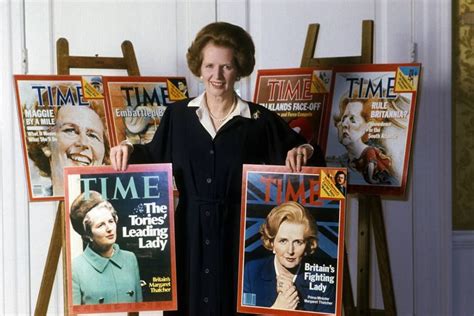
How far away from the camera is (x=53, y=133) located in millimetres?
2785

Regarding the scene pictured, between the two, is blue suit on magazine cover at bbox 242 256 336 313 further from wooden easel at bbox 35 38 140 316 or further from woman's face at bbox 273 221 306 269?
wooden easel at bbox 35 38 140 316

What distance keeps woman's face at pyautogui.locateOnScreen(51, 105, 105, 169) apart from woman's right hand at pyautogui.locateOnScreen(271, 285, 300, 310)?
3.17ft

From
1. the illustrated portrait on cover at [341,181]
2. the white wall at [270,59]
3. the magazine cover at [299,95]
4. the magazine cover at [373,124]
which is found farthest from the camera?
the white wall at [270,59]

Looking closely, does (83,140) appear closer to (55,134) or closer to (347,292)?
(55,134)

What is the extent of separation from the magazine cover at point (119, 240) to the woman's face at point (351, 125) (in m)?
0.79

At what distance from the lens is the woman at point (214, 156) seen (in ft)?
7.29

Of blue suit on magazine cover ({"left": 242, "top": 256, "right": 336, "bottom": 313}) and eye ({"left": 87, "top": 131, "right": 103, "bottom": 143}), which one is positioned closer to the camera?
blue suit on magazine cover ({"left": 242, "top": 256, "right": 336, "bottom": 313})

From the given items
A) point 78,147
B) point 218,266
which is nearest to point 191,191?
point 218,266

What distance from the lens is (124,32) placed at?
3221 millimetres

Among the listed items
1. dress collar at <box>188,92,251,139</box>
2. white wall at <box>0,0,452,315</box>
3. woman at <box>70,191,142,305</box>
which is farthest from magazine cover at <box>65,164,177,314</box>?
white wall at <box>0,0,452,315</box>

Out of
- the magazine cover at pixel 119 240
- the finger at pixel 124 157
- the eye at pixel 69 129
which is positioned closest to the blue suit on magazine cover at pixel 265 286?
the magazine cover at pixel 119 240

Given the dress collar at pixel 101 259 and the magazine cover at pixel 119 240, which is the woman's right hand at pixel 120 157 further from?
the dress collar at pixel 101 259

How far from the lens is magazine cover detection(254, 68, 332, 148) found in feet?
9.08

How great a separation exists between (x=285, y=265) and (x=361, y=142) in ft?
2.30
